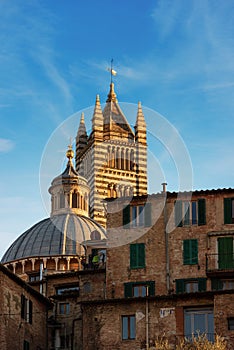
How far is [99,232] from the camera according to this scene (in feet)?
315

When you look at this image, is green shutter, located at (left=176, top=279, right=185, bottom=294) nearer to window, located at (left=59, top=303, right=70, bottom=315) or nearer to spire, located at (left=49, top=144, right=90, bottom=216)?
window, located at (left=59, top=303, right=70, bottom=315)

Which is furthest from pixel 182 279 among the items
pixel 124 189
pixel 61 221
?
pixel 124 189

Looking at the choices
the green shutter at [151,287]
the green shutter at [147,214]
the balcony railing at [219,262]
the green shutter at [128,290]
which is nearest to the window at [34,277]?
the green shutter at [128,290]

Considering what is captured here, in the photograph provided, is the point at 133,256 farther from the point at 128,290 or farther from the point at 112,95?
the point at 112,95

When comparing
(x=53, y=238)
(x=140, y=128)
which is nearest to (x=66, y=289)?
(x=53, y=238)

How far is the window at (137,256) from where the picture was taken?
205ft

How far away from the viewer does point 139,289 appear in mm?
62125

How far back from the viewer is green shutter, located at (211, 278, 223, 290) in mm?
60844

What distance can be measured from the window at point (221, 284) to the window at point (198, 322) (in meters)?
2.65

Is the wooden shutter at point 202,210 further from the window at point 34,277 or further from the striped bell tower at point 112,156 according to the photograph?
the striped bell tower at point 112,156

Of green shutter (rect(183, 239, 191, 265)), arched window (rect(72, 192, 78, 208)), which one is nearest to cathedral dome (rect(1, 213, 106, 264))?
arched window (rect(72, 192, 78, 208))

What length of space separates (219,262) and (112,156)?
8288 centimetres

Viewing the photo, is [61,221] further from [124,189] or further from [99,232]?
[124,189]

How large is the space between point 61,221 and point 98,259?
1261 inches
